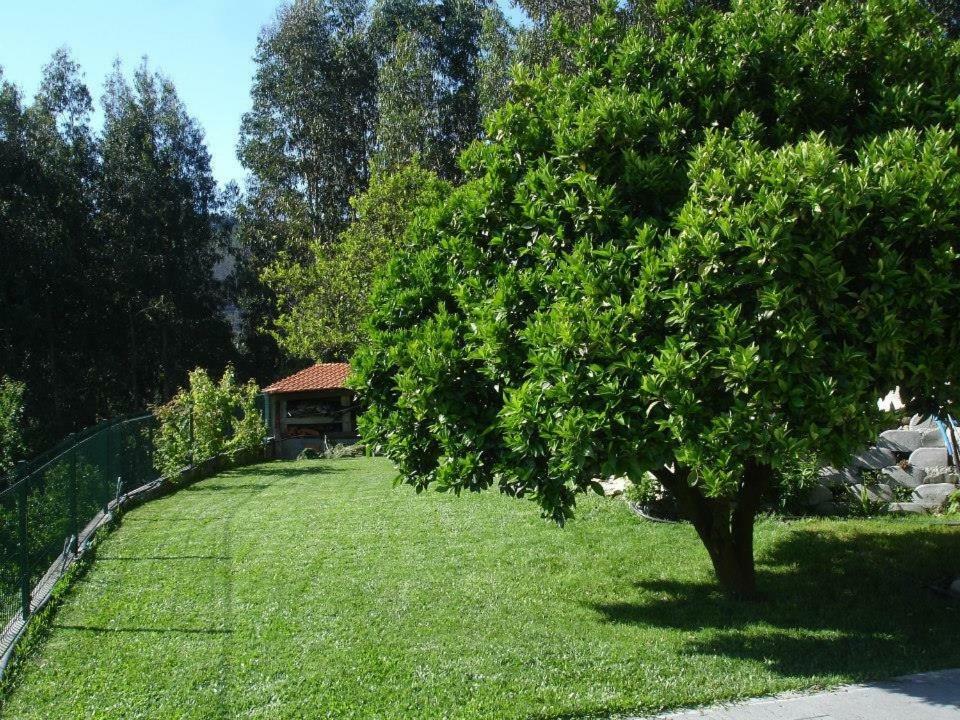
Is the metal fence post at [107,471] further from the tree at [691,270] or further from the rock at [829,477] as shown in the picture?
the rock at [829,477]

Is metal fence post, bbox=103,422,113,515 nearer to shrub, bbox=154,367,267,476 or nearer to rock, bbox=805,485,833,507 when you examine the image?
shrub, bbox=154,367,267,476

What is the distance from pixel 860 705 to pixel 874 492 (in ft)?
20.9

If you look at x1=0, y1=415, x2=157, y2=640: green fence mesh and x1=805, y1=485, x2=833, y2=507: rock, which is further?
x1=805, y1=485, x2=833, y2=507: rock

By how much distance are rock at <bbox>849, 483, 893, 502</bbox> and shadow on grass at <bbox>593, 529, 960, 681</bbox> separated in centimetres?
129

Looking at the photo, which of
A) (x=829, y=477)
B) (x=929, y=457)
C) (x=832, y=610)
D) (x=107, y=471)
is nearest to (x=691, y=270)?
(x=832, y=610)

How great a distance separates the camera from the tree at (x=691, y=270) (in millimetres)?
5254

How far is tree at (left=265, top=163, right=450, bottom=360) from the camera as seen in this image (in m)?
27.3

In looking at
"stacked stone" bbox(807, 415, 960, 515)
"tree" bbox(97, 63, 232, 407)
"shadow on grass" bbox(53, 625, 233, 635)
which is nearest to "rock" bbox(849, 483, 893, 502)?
"stacked stone" bbox(807, 415, 960, 515)

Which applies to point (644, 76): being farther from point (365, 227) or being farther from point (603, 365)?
point (365, 227)

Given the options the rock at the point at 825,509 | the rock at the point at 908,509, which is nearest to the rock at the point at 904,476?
the rock at the point at 908,509

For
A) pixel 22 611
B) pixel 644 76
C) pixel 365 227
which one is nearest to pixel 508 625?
pixel 22 611

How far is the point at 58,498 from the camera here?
9.30m

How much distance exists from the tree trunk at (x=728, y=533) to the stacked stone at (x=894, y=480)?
373 centimetres

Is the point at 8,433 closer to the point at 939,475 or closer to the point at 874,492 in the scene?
the point at 874,492
